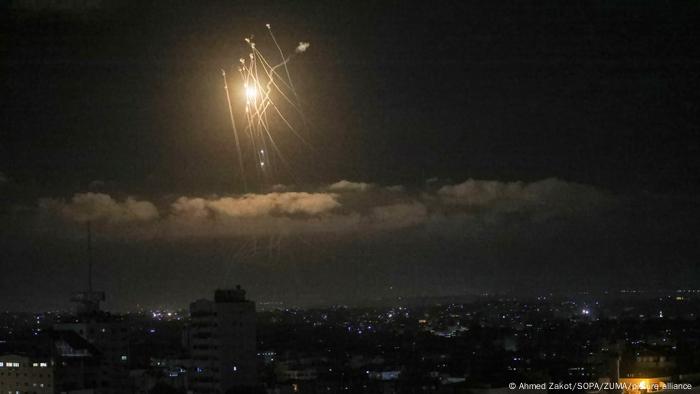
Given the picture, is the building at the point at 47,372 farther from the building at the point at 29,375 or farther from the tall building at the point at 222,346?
the tall building at the point at 222,346

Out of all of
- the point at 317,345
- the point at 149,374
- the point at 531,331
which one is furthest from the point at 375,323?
the point at 149,374

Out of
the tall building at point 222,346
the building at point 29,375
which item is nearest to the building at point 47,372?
the building at point 29,375

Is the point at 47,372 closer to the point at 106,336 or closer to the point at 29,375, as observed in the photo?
the point at 29,375

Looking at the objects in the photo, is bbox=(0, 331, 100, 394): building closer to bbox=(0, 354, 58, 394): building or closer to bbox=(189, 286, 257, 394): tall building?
bbox=(0, 354, 58, 394): building

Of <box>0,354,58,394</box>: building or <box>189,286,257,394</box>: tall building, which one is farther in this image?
<box>189,286,257,394</box>: tall building

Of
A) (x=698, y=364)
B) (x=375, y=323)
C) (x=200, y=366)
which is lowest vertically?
(x=698, y=364)

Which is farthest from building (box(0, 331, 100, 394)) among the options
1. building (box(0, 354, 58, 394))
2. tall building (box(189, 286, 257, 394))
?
tall building (box(189, 286, 257, 394))

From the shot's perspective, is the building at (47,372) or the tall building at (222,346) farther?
the tall building at (222,346)

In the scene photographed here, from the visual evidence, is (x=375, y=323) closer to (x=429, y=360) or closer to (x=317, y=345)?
(x=317, y=345)
